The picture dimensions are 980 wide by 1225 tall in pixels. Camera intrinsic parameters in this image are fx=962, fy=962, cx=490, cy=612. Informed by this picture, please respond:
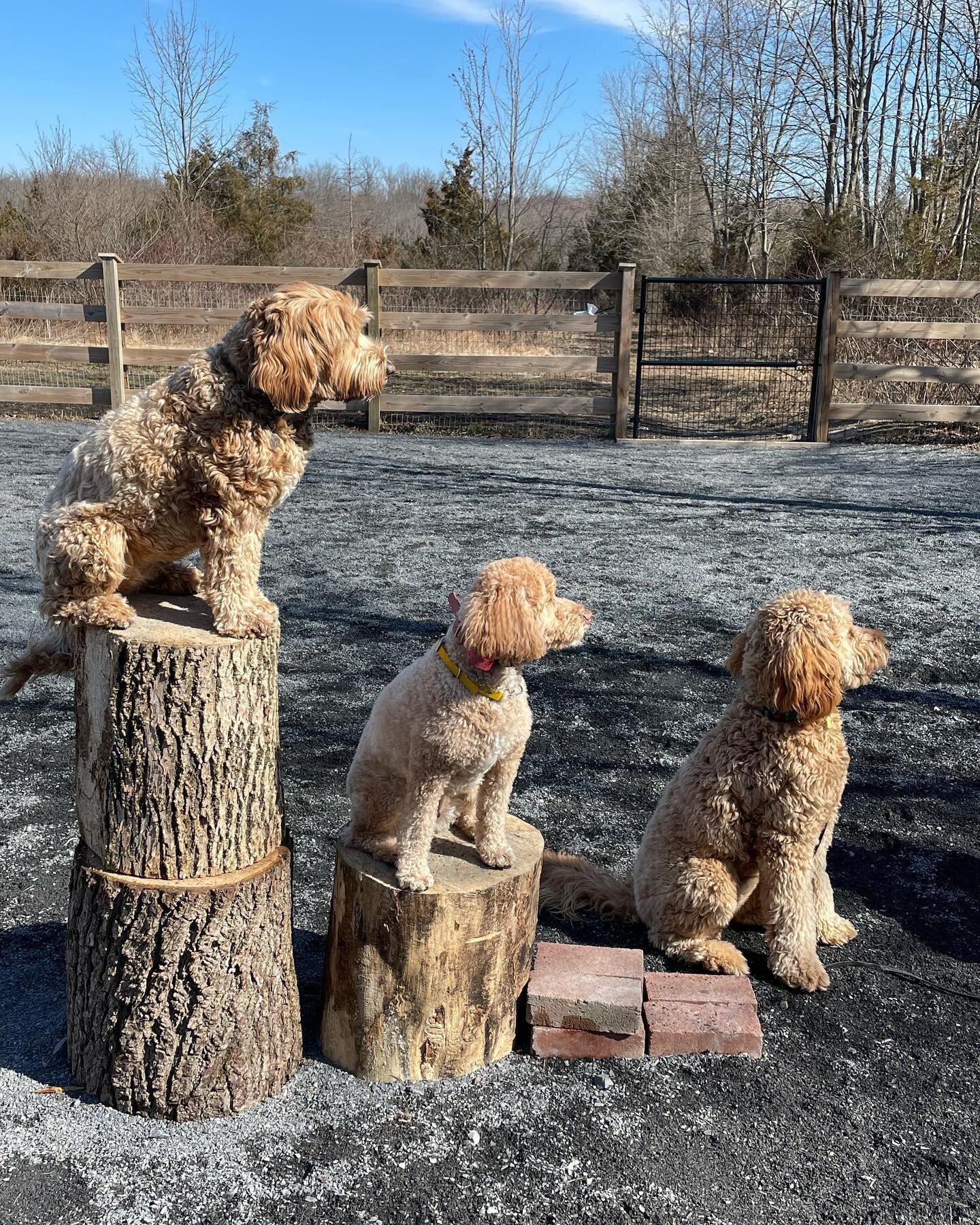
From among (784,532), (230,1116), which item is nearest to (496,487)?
(784,532)

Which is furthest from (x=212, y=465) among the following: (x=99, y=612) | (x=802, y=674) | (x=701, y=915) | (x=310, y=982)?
(x=701, y=915)

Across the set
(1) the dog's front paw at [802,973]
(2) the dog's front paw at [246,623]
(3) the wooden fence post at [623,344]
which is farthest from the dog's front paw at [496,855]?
(3) the wooden fence post at [623,344]

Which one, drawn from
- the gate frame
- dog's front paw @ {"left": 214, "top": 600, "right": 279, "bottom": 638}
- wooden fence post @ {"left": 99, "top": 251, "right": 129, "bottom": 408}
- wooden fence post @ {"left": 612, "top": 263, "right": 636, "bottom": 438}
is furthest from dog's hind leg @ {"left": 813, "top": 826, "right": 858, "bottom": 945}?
wooden fence post @ {"left": 99, "top": 251, "right": 129, "bottom": 408}

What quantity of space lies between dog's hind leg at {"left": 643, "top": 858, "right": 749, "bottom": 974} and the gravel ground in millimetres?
108

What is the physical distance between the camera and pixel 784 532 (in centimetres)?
851

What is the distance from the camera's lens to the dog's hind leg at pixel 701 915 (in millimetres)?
3115

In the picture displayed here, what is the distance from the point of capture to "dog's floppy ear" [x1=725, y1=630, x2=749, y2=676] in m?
3.09

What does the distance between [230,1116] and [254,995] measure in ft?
1.05

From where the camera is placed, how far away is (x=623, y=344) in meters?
12.6

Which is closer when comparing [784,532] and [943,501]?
[784,532]

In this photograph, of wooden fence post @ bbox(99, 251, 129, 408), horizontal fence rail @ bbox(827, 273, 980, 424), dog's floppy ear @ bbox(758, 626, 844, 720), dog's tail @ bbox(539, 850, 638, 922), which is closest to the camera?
dog's floppy ear @ bbox(758, 626, 844, 720)

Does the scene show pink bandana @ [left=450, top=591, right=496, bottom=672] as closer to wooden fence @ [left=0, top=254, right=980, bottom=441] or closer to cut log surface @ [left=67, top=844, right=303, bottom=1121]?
cut log surface @ [left=67, top=844, right=303, bottom=1121]

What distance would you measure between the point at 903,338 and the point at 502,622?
39.5 feet

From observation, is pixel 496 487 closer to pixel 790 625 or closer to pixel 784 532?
pixel 784 532
